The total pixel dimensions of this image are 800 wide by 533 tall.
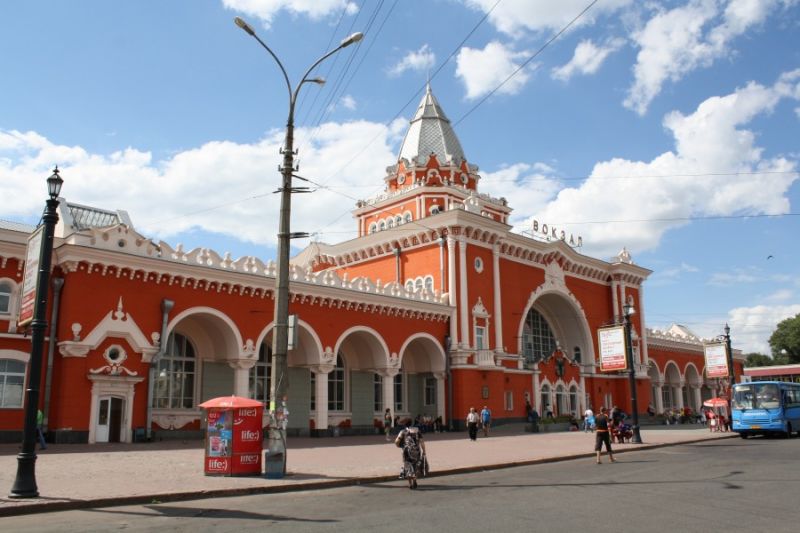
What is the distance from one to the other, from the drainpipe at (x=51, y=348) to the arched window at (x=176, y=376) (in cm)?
456

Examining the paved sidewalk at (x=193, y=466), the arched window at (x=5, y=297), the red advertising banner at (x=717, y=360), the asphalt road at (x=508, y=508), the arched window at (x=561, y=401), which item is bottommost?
the asphalt road at (x=508, y=508)

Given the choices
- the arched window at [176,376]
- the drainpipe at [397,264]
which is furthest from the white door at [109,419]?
the drainpipe at [397,264]

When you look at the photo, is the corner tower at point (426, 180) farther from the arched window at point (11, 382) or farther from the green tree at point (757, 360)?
the green tree at point (757, 360)

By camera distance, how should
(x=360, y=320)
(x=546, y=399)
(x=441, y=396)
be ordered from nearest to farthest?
(x=360, y=320)
(x=441, y=396)
(x=546, y=399)

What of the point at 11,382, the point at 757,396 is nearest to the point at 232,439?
the point at 11,382

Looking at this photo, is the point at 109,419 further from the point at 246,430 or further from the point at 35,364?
the point at 35,364

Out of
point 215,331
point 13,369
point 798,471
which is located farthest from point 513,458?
point 13,369

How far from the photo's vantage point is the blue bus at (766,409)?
26781mm

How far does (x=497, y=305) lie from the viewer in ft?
114

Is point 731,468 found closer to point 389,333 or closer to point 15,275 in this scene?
point 389,333

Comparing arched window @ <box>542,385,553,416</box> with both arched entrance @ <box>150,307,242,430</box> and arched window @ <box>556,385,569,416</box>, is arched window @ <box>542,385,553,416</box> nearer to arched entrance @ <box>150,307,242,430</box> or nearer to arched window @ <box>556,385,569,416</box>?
arched window @ <box>556,385,569,416</box>

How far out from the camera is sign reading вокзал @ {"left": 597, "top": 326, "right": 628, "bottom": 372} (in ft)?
96.6

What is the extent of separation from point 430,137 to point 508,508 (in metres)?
32.6

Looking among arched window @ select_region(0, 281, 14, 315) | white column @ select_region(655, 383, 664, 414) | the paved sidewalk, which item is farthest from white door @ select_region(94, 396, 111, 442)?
white column @ select_region(655, 383, 664, 414)
